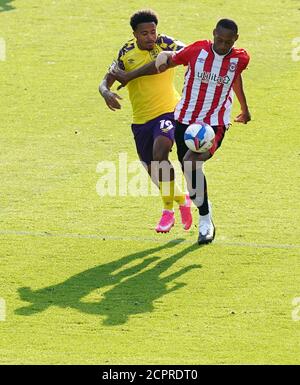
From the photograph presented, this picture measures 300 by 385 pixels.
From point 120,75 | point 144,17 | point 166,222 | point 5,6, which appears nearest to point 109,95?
point 120,75

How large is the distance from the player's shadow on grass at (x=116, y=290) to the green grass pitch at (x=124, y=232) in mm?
19

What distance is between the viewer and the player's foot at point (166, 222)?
13656 mm

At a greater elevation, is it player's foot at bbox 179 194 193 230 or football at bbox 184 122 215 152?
football at bbox 184 122 215 152

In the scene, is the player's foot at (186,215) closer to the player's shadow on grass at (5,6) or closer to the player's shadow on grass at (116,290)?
the player's shadow on grass at (116,290)

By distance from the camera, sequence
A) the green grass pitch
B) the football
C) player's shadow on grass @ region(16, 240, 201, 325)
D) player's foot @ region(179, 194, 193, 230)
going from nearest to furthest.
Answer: the green grass pitch, player's shadow on grass @ region(16, 240, 201, 325), the football, player's foot @ region(179, 194, 193, 230)

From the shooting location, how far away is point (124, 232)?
1398cm

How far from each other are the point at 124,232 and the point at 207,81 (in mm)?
2044

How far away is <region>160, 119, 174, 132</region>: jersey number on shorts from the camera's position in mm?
13633

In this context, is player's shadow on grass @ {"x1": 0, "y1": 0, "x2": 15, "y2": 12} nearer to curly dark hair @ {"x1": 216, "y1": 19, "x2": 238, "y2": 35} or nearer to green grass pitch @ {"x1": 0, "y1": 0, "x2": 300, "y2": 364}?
green grass pitch @ {"x1": 0, "y1": 0, "x2": 300, "y2": 364}

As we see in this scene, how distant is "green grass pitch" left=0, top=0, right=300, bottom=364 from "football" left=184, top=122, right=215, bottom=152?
1.15 metres

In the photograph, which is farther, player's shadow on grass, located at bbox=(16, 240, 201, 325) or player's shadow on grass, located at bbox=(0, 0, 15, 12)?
player's shadow on grass, located at bbox=(0, 0, 15, 12)

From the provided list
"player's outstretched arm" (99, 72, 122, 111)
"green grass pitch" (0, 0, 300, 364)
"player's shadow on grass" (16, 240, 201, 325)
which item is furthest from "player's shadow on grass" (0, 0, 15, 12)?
"player's shadow on grass" (16, 240, 201, 325)

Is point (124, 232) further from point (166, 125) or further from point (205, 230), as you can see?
point (166, 125)

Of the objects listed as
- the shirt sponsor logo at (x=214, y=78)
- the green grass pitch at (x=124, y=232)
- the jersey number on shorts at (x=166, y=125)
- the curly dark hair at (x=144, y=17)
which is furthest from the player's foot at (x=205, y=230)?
the curly dark hair at (x=144, y=17)
